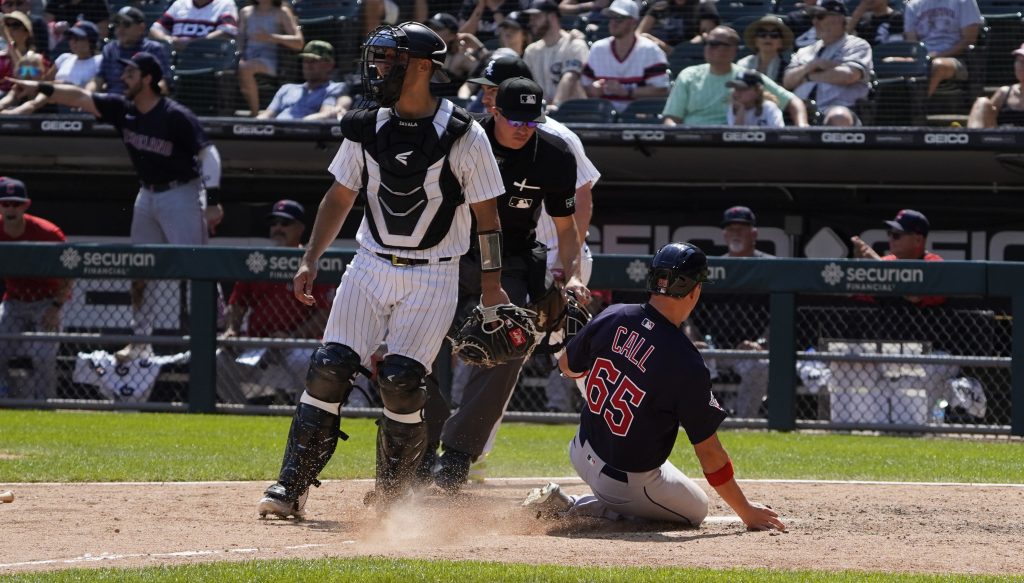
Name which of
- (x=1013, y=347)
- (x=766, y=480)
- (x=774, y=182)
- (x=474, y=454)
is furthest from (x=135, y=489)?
(x=774, y=182)

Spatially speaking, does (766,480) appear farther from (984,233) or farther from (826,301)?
(984,233)

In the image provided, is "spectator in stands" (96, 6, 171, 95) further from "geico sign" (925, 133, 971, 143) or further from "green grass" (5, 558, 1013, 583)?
"green grass" (5, 558, 1013, 583)

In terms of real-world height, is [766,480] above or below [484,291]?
below

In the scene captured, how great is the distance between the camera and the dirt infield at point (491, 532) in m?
4.03

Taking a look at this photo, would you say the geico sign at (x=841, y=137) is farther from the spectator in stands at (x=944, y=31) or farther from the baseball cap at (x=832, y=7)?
the baseball cap at (x=832, y=7)

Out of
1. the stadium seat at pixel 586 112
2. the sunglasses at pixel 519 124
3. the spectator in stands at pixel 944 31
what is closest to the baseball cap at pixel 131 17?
the stadium seat at pixel 586 112

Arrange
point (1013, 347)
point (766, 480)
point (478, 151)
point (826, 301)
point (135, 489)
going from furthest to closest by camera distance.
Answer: point (826, 301), point (1013, 347), point (766, 480), point (135, 489), point (478, 151)

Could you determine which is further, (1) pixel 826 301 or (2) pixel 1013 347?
(1) pixel 826 301

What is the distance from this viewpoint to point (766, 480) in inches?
243

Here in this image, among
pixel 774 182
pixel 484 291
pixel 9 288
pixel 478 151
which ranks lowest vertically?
pixel 9 288

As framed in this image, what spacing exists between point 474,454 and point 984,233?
6057 mm

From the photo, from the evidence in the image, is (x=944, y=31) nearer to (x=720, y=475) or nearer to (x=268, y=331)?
(x=268, y=331)

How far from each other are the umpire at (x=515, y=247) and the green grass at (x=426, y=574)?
1.78 m

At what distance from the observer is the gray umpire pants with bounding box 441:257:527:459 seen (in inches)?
221
